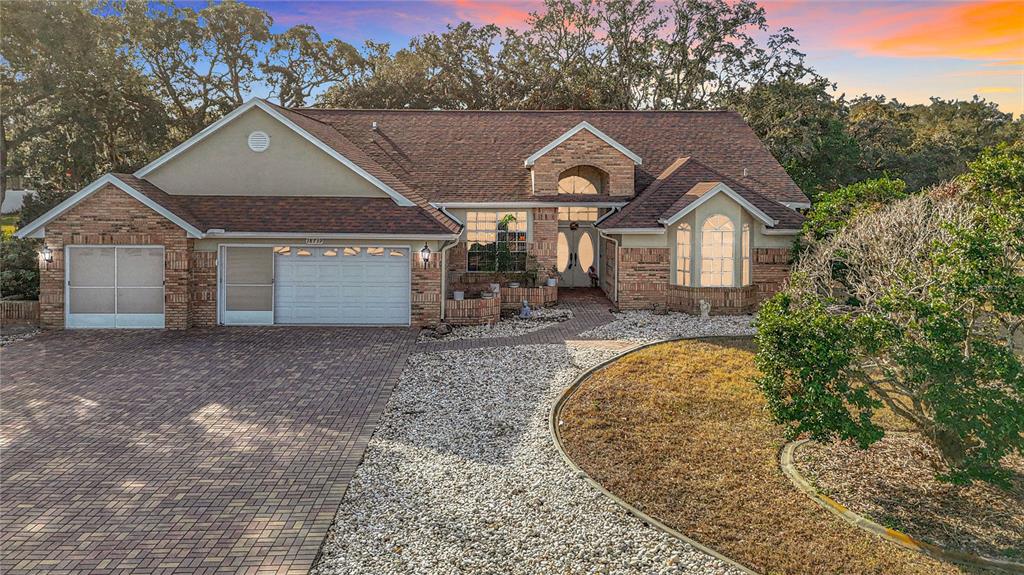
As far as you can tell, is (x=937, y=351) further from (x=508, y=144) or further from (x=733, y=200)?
(x=508, y=144)

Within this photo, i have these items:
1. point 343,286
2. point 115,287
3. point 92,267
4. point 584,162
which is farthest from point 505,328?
point 92,267

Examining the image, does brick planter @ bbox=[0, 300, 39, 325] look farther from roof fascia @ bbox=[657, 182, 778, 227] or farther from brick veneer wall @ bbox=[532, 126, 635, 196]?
roof fascia @ bbox=[657, 182, 778, 227]

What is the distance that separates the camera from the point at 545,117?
2744 centimetres

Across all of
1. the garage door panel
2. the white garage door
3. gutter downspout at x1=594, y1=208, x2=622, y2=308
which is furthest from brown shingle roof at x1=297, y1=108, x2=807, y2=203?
the garage door panel

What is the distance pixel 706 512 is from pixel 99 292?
1684 cm

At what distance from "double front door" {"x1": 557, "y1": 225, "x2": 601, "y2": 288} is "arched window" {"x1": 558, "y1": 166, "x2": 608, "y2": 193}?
1.68m

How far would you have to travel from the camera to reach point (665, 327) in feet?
59.9

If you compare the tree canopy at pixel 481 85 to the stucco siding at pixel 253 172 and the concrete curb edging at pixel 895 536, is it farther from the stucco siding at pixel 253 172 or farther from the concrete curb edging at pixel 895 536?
the concrete curb edging at pixel 895 536

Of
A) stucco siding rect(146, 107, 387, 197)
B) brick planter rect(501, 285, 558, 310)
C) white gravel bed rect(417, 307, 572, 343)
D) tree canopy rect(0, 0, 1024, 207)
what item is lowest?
white gravel bed rect(417, 307, 572, 343)

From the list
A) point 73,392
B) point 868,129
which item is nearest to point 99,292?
point 73,392

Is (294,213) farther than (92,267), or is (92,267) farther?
(294,213)

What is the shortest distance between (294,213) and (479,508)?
42.3 feet

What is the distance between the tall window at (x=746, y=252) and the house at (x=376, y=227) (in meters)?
0.03

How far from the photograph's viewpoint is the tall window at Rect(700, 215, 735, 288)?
20.2 m
